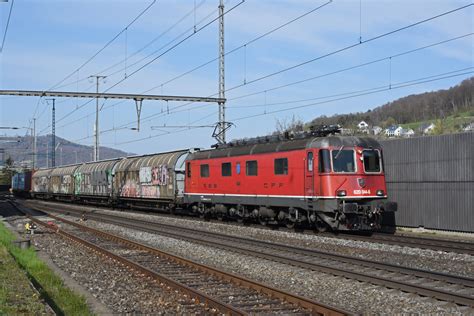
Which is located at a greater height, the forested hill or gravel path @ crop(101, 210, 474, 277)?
the forested hill

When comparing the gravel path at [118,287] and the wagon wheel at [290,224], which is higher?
the wagon wheel at [290,224]

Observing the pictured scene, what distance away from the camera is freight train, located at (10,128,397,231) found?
19.1 metres

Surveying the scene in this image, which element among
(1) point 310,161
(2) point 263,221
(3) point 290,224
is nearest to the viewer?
(1) point 310,161

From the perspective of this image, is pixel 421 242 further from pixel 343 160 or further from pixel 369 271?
pixel 369 271

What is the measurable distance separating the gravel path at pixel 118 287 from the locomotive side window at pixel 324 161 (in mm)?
7972

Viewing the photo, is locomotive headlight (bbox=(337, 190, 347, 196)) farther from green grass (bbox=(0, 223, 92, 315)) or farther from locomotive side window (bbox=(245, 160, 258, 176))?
green grass (bbox=(0, 223, 92, 315))

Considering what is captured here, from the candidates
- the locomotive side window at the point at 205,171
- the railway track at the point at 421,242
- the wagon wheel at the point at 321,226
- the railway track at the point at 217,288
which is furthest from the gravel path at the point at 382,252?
the locomotive side window at the point at 205,171

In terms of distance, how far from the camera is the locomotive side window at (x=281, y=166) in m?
20.7

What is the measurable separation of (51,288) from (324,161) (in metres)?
11.0

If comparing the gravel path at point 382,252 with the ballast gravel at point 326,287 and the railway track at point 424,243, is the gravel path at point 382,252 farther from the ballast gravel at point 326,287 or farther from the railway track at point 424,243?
the ballast gravel at point 326,287

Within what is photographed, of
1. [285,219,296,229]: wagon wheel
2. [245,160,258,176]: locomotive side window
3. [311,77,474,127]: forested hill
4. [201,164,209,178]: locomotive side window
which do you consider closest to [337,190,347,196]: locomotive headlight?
[285,219,296,229]: wagon wheel

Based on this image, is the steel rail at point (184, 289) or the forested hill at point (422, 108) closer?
the steel rail at point (184, 289)

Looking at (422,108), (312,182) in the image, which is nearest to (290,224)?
(312,182)

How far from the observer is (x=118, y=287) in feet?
36.1
